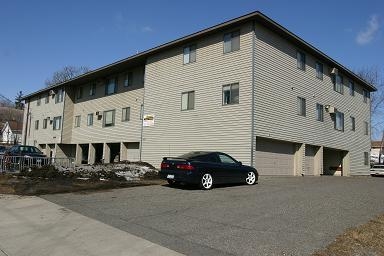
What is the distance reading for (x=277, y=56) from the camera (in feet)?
77.7

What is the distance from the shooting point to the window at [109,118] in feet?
113

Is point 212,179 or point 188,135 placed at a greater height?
point 188,135

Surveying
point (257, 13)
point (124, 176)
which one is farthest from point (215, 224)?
point (257, 13)

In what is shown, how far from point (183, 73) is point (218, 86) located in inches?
134

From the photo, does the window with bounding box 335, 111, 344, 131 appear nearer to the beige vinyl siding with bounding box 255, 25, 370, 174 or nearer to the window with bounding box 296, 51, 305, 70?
the beige vinyl siding with bounding box 255, 25, 370, 174

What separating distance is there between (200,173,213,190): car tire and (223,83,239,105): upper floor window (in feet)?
25.8

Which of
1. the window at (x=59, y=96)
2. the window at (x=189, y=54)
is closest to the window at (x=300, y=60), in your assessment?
the window at (x=189, y=54)

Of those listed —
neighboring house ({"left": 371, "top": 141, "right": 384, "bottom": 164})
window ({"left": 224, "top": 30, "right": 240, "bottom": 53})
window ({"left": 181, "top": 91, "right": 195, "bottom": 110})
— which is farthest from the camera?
neighboring house ({"left": 371, "top": 141, "right": 384, "bottom": 164})

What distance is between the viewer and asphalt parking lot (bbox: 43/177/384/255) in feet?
23.3

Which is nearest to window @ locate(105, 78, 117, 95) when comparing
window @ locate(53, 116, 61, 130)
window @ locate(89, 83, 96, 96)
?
window @ locate(89, 83, 96, 96)

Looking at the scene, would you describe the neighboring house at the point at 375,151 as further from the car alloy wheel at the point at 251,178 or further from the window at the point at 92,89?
the car alloy wheel at the point at 251,178

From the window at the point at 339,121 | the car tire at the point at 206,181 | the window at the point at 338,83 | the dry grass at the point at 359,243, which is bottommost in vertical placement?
the dry grass at the point at 359,243

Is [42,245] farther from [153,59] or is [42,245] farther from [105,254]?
[153,59]

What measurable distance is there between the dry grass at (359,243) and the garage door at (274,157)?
14088mm
